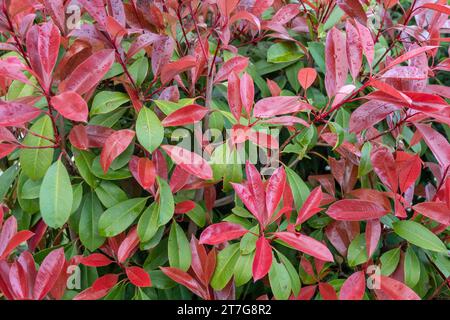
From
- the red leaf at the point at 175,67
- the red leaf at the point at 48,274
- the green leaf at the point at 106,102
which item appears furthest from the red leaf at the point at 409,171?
the red leaf at the point at 48,274

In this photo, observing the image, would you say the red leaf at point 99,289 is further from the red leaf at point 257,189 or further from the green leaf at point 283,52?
the green leaf at point 283,52

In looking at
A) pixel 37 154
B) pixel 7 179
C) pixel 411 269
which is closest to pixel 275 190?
pixel 411 269

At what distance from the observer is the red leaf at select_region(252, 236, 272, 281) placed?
2.75ft

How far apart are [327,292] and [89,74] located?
0.61 m

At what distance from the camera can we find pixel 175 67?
3.14ft

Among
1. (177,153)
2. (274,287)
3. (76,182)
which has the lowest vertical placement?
(274,287)

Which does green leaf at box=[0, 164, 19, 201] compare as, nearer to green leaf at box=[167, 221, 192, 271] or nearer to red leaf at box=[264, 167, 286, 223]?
green leaf at box=[167, 221, 192, 271]

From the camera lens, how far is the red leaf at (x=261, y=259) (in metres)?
0.84

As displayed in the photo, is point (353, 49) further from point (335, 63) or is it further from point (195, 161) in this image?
point (195, 161)

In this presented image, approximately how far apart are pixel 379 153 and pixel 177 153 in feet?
1.28

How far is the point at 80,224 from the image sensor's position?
99 centimetres

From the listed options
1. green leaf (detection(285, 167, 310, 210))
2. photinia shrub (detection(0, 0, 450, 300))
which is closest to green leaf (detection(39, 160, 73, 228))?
photinia shrub (detection(0, 0, 450, 300))

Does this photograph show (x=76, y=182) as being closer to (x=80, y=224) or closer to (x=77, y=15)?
(x=80, y=224)

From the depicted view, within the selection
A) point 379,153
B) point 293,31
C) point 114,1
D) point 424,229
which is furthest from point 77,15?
point 424,229
